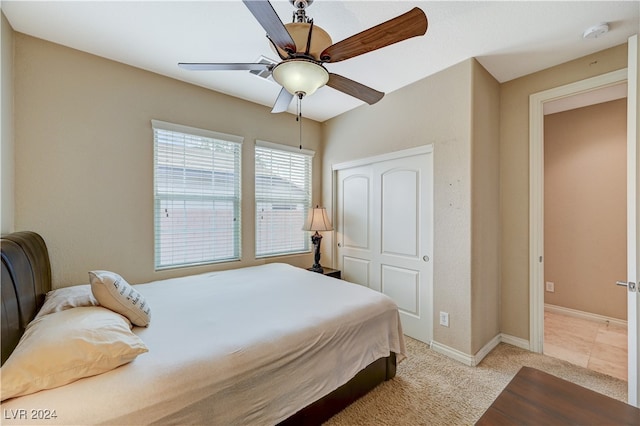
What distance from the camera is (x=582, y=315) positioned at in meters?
3.24

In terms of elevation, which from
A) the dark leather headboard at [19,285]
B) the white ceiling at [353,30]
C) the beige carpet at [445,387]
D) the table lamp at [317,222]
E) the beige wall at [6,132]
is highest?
the white ceiling at [353,30]

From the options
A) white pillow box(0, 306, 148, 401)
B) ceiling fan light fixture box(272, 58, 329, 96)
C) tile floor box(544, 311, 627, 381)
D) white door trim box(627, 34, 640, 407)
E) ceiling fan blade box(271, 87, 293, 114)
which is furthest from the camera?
tile floor box(544, 311, 627, 381)

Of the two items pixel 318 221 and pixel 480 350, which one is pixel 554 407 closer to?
pixel 480 350

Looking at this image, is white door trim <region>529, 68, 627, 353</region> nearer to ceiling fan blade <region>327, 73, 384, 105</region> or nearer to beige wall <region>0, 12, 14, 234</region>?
ceiling fan blade <region>327, 73, 384, 105</region>

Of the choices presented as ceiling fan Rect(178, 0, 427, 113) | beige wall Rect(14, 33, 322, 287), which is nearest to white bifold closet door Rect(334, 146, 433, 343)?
ceiling fan Rect(178, 0, 427, 113)

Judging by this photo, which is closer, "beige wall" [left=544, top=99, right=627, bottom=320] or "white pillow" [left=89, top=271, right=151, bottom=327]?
"white pillow" [left=89, top=271, right=151, bottom=327]

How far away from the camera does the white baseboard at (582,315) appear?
300 cm

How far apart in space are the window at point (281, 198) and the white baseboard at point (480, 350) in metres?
2.10

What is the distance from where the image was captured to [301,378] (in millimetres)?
1440

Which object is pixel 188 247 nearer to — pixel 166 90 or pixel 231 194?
pixel 231 194

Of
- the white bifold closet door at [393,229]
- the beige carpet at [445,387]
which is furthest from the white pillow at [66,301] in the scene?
the white bifold closet door at [393,229]

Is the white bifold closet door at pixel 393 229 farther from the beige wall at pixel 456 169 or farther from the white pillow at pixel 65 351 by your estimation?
the white pillow at pixel 65 351

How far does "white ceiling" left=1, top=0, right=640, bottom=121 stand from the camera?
1.74 m

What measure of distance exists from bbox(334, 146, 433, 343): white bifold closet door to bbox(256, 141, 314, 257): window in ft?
1.75
